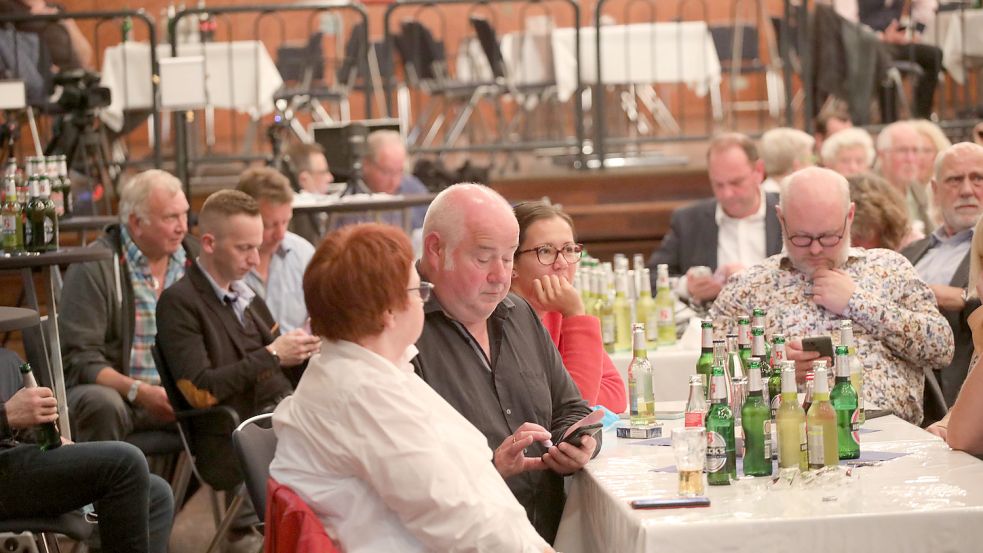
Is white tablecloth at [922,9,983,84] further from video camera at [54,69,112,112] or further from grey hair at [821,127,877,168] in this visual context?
video camera at [54,69,112,112]

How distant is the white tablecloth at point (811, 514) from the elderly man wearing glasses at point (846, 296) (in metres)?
0.84

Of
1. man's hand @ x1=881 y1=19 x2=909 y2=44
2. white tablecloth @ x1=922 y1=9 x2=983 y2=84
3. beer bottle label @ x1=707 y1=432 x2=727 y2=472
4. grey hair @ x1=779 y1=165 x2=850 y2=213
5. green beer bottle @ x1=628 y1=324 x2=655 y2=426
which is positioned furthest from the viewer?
man's hand @ x1=881 y1=19 x2=909 y2=44

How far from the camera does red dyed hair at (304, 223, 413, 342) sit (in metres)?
2.45

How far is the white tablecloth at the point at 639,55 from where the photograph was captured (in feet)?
28.7

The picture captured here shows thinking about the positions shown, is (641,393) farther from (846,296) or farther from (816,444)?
(846,296)

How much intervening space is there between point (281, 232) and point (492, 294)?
2444mm

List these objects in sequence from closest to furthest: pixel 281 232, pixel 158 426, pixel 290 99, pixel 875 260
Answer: pixel 875 260, pixel 158 426, pixel 281 232, pixel 290 99

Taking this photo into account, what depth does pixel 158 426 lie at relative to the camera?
4.64m

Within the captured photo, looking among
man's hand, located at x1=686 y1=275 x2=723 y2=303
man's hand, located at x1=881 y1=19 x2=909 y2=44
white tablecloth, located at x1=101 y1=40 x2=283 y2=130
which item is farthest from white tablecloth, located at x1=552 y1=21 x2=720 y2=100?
man's hand, located at x1=686 y1=275 x2=723 y2=303

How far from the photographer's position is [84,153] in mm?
7148

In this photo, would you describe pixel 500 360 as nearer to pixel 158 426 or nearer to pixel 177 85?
pixel 158 426

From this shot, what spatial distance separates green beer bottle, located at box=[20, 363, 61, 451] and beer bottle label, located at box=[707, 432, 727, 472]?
1.63 m

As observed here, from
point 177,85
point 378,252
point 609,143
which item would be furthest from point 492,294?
point 609,143

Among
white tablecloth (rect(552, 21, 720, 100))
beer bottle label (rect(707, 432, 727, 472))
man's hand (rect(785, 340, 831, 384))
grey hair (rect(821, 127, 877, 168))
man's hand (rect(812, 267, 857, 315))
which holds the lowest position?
beer bottle label (rect(707, 432, 727, 472))
